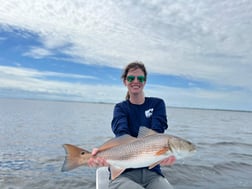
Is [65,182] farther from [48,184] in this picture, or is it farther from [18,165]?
[18,165]

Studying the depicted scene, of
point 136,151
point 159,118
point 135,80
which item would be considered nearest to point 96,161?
point 136,151

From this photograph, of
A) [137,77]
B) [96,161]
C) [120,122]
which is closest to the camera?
[96,161]

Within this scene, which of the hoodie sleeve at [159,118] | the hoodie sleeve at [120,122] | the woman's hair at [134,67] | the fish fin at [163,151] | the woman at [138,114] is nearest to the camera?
the fish fin at [163,151]

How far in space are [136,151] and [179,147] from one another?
26.3 inches

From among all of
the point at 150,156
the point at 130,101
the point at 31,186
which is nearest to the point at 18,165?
the point at 31,186

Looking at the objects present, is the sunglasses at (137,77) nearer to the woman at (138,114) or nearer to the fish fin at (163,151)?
the woman at (138,114)

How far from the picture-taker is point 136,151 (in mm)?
4102

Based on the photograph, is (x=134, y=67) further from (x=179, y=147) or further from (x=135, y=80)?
(x=179, y=147)

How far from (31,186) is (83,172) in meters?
2.31

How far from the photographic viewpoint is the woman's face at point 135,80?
16.9 feet

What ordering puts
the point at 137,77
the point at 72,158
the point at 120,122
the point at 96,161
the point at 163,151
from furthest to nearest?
1. the point at 137,77
2. the point at 120,122
3. the point at 96,161
4. the point at 72,158
5. the point at 163,151

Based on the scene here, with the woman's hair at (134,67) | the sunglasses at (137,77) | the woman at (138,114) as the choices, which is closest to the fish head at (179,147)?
the woman at (138,114)

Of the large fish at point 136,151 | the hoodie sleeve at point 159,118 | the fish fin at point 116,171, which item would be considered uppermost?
the hoodie sleeve at point 159,118

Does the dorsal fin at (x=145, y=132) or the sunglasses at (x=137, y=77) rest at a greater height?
the sunglasses at (x=137, y=77)
